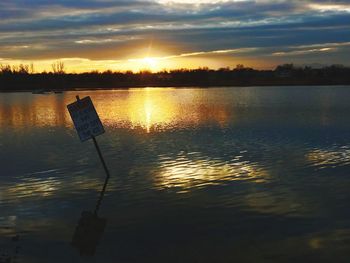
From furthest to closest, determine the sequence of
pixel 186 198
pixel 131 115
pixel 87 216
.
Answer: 1. pixel 131 115
2. pixel 186 198
3. pixel 87 216

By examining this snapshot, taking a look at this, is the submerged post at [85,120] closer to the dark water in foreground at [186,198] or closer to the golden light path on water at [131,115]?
the dark water in foreground at [186,198]

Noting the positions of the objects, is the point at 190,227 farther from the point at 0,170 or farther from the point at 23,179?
the point at 0,170

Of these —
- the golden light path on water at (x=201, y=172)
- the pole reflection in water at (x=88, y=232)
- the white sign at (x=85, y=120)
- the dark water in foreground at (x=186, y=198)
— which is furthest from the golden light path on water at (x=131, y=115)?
the pole reflection in water at (x=88, y=232)

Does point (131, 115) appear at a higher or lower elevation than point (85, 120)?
lower

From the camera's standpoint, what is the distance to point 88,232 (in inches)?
437

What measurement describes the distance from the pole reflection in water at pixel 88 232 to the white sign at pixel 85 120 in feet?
11.4

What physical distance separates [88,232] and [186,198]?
3.32 meters

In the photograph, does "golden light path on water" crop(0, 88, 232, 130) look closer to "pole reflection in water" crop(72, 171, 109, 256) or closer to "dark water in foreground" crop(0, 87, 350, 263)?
"dark water in foreground" crop(0, 87, 350, 263)

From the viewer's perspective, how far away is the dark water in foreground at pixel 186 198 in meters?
9.81

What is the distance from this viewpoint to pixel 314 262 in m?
8.95

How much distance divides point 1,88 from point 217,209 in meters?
166

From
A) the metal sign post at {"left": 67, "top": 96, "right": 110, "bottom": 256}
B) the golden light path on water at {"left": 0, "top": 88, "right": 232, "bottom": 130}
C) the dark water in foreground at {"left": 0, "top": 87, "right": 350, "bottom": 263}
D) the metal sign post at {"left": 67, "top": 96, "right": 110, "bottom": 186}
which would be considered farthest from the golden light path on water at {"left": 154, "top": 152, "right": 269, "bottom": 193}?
the golden light path on water at {"left": 0, "top": 88, "right": 232, "bottom": 130}

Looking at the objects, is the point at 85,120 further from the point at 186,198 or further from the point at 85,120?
the point at 186,198

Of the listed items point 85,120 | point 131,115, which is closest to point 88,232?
point 85,120
